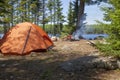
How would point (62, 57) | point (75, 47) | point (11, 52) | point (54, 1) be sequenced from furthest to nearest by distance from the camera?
point (54, 1)
point (75, 47)
point (11, 52)
point (62, 57)

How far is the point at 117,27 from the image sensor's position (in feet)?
35.3

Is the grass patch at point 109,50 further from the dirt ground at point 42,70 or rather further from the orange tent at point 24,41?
the orange tent at point 24,41

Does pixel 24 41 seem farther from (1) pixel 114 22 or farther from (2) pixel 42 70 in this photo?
(1) pixel 114 22

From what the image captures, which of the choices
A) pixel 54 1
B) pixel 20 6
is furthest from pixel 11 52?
pixel 54 1

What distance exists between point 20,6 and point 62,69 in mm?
48444

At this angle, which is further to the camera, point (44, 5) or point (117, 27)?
point (44, 5)

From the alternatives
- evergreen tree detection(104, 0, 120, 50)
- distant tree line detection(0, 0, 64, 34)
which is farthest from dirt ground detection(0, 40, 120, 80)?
distant tree line detection(0, 0, 64, 34)

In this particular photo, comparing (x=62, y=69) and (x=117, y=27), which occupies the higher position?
(x=117, y=27)

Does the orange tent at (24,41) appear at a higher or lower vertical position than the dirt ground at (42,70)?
higher

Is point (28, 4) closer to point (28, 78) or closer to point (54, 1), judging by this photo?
point (54, 1)

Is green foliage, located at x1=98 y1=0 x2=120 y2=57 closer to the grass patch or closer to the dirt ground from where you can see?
the grass patch

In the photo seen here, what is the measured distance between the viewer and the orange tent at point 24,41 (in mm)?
13680

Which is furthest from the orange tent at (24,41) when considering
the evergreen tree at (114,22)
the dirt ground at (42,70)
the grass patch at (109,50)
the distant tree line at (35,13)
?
the distant tree line at (35,13)

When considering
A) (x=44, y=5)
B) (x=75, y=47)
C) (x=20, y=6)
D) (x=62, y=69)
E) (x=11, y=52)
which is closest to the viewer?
(x=62, y=69)
